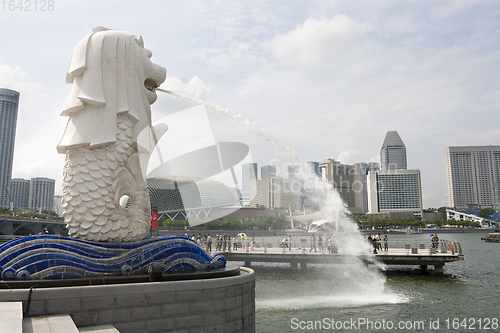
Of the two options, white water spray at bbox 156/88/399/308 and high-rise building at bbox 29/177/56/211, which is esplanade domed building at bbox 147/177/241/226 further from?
high-rise building at bbox 29/177/56/211

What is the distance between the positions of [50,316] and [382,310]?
10.8 meters

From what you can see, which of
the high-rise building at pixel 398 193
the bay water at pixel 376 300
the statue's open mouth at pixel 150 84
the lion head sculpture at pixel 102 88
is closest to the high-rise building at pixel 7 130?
the bay water at pixel 376 300

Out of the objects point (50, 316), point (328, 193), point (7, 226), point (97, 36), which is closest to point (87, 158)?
point (97, 36)

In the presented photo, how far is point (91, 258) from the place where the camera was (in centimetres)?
786

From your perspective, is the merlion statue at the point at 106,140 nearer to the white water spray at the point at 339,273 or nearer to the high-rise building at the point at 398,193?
the white water spray at the point at 339,273

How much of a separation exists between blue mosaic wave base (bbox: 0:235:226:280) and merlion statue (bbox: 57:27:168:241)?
0.66m

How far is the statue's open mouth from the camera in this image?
10.6m

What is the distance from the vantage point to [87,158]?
344 inches

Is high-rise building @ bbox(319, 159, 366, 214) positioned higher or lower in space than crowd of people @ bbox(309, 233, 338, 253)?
higher

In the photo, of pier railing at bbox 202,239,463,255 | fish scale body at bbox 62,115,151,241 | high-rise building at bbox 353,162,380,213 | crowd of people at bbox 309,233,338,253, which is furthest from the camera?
high-rise building at bbox 353,162,380,213

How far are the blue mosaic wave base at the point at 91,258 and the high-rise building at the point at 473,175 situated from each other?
195669 millimetres
